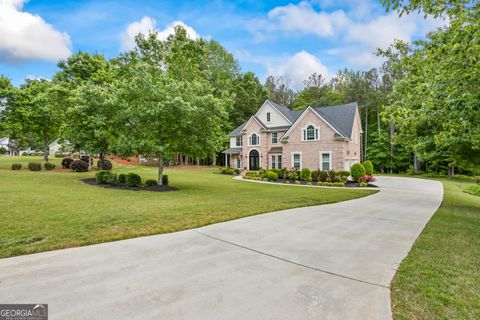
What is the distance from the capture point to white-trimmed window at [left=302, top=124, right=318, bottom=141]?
2291cm

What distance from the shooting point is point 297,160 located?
24.4m

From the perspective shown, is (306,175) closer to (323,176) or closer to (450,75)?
(323,176)

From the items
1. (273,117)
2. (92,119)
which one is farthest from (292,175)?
(92,119)

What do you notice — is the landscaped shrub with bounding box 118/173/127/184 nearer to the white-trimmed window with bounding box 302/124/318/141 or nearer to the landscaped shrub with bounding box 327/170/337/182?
the landscaped shrub with bounding box 327/170/337/182

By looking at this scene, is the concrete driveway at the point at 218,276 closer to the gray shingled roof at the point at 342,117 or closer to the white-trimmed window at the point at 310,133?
the white-trimmed window at the point at 310,133

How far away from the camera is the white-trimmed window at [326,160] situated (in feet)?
73.0

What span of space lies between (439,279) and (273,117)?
84.9 feet

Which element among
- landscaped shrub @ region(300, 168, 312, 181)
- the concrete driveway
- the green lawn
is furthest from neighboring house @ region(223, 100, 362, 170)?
the concrete driveway

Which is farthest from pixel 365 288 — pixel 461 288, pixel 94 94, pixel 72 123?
pixel 72 123

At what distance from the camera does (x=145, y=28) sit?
75.0 ft

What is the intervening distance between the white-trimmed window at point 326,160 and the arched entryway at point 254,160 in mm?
8221

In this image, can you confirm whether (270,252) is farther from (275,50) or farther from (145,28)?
(145,28)

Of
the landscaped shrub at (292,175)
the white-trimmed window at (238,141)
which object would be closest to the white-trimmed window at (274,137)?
the white-trimmed window at (238,141)

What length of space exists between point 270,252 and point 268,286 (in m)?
1.25
